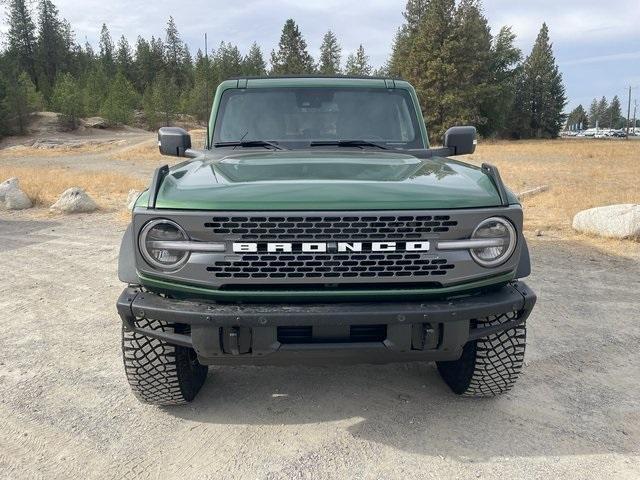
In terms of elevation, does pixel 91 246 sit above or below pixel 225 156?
below

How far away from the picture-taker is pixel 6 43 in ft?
238

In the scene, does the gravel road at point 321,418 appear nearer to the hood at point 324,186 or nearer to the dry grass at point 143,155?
the hood at point 324,186

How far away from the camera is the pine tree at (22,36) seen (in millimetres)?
72000

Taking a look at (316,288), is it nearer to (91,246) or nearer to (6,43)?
(91,246)

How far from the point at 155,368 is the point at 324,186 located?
1.40 meters

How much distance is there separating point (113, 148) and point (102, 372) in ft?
124

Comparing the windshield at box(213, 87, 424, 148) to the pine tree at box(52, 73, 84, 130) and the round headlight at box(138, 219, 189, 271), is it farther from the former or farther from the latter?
the pine tree at box(52, 73, 84, 130)

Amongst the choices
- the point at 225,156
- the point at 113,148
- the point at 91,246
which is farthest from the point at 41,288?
the point at 113,148

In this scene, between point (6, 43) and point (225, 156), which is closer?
point (225, 156)

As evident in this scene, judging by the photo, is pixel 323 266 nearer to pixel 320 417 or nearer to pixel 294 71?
pixel 320 417

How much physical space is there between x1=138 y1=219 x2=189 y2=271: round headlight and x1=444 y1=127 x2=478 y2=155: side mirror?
8.02 feet

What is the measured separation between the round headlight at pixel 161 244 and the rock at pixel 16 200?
10.3 metres

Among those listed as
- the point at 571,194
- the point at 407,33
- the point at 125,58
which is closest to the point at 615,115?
the point at 407,33

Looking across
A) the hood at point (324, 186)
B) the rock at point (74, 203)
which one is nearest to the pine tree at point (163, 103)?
the rock at point (74, 203)
